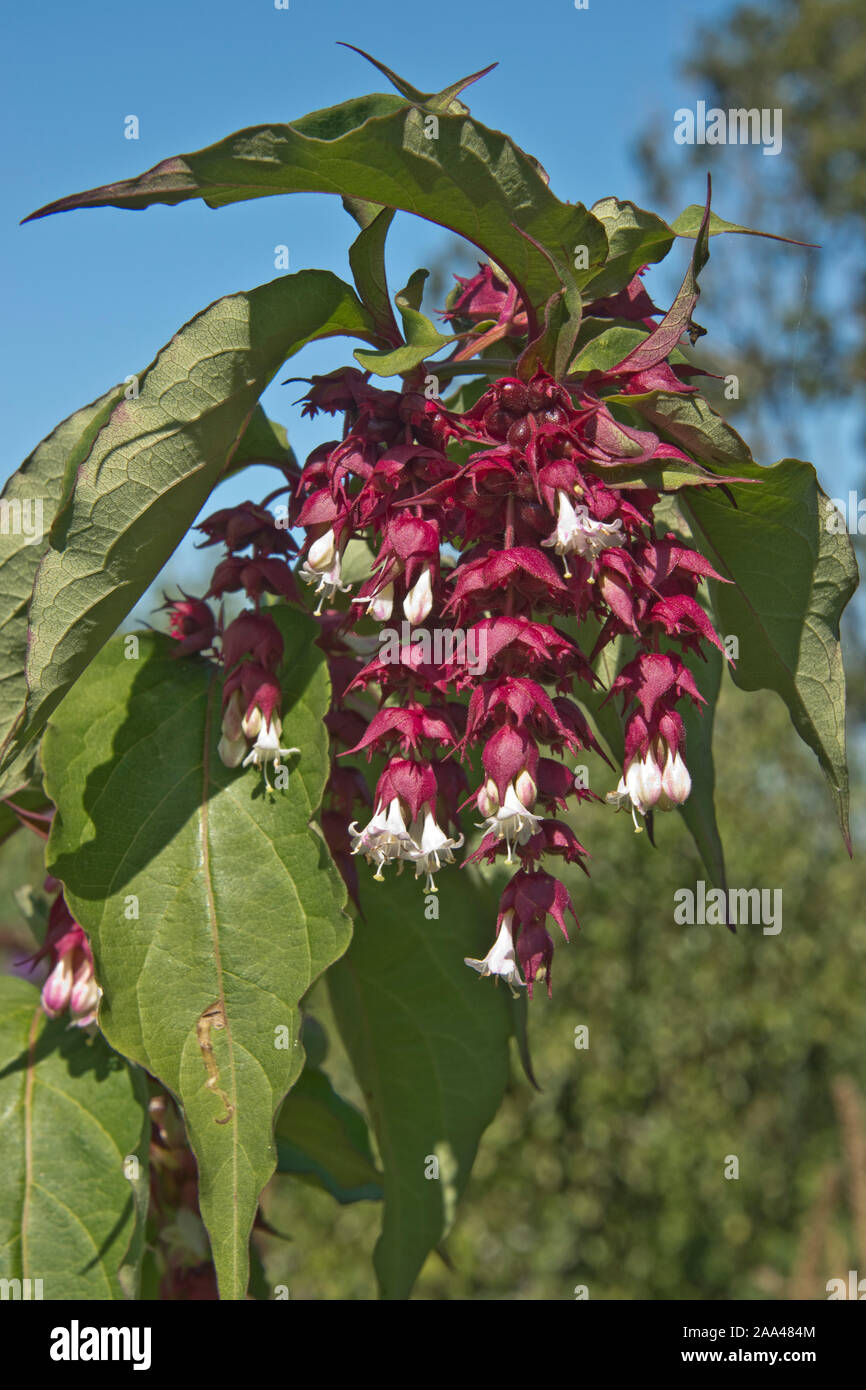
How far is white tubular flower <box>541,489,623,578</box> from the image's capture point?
849 millimetres

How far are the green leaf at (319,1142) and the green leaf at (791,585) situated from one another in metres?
0.86

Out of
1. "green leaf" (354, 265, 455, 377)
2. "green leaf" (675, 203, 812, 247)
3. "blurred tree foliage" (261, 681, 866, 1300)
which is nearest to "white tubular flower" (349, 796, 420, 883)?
"green leaf" (354, 265, 455, 377)

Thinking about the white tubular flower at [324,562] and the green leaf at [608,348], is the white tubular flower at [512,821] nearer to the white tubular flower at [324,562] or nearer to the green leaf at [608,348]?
the white tubular flower at [324,562]

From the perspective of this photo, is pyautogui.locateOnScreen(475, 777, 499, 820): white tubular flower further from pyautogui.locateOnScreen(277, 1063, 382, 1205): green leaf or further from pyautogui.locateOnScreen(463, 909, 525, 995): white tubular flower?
pyautogui.locateOnScreen(277, 1063, 382, 1205): green leaf

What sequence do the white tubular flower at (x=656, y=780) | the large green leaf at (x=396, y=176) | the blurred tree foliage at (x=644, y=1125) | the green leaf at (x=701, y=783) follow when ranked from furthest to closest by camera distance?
the blurred tree foliage at (x=644, y=1125)
the green leaf at (x=701, y=783)
the white tubular flower at (x=656, y=780)
the large green leaf at (x=396, y=176)

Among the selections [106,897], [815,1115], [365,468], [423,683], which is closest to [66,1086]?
[106,897]

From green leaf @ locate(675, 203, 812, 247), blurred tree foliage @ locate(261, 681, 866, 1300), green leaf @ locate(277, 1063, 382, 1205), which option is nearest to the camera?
green leaf @ locate(675, 203, 812, 247)

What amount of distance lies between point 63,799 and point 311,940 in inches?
10.9

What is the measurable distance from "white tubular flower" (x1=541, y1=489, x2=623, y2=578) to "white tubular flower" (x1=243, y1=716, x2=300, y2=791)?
1.13 feet

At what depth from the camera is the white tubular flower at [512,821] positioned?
0.87 metres

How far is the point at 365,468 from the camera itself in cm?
95

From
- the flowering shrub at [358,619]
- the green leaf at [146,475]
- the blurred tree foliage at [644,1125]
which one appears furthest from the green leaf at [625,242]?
the blurred tree foliage at [644,1125]

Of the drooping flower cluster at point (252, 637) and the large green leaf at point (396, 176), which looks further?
the drooping flower cluster at point (252, 637)
